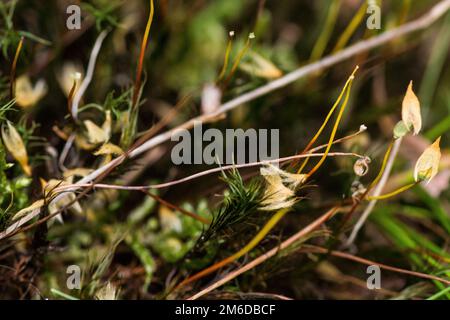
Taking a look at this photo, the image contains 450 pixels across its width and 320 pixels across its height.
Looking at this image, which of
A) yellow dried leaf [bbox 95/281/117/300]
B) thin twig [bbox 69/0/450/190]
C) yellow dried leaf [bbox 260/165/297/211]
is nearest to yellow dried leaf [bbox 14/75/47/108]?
thin twig [bbox 69/0/450/190]

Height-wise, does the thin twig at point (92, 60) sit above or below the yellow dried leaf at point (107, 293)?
Result: above

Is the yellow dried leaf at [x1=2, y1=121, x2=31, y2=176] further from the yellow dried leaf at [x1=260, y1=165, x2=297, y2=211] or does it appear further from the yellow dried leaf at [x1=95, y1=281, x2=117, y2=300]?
the yellow dried leaf at [x1=260, y1=165, x2=297, y2=211]

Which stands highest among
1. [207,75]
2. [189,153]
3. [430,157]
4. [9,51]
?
[207,75]

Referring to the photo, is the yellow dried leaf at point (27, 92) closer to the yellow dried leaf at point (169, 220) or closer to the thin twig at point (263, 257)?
the yellow dried leaf at point (169, 220)

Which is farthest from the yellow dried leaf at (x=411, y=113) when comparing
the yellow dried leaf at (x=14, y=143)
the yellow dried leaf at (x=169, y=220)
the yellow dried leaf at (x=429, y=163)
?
the yellow dried leaf at (x=14, y=143)
